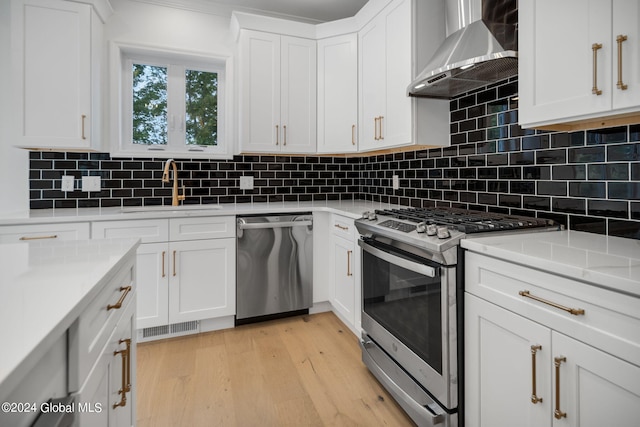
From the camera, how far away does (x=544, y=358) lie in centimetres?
108

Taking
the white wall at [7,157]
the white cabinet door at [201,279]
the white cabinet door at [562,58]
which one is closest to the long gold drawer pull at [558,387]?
the white cabinet door at [562,58]

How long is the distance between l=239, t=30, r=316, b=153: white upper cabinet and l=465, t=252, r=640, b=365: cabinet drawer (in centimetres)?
201

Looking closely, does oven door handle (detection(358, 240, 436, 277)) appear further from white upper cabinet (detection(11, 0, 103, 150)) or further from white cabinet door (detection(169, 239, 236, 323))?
Answer: white upper cabinet (detection(11, 0, 103, 150))

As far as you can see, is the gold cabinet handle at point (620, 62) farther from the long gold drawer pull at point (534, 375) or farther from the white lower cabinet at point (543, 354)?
the long gold drawer pull at point (534, 375)

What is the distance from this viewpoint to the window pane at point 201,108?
3033 millimetres

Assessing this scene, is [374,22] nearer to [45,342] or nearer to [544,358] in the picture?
[544,358]

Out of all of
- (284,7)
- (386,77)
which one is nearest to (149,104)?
(284,7)

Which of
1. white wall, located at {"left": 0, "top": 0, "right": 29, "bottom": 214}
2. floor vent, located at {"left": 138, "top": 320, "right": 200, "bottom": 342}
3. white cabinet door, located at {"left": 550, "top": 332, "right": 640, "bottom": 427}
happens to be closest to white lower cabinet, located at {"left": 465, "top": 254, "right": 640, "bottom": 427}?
white cabinet door, located at {"left": 550, "top": 332, "right": 640, "bottom": 427}

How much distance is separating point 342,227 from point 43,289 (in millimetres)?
1981

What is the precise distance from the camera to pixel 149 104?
292 cm

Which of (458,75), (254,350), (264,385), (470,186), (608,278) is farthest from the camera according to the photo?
(254,350)

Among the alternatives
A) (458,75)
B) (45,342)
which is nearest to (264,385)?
(45,342)

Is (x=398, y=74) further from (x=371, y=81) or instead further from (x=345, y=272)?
(x=345, y=272)

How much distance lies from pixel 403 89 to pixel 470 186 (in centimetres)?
75
